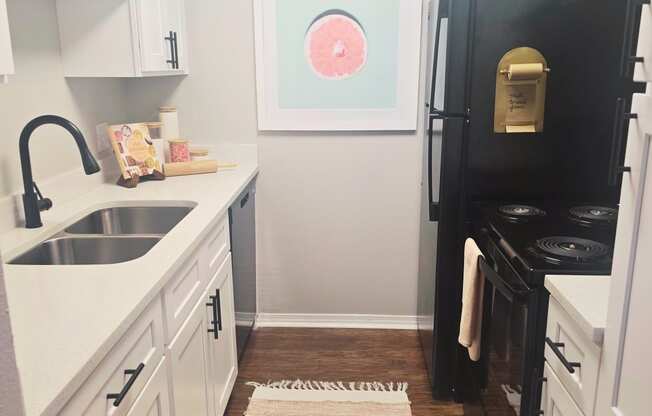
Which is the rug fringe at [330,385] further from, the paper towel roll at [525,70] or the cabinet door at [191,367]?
the paper towel roll at [525,70]

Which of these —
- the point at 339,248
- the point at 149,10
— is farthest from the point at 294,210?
the point at 149,10

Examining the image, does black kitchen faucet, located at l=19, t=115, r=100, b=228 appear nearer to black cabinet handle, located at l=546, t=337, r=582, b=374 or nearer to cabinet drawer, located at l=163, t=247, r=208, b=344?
cabinet drawer, located at l=163, t=247, r=208, b=344

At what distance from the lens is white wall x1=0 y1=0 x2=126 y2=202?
6.33 feet

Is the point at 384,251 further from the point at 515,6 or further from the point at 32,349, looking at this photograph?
the point at 32,349

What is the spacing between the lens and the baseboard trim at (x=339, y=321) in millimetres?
3266

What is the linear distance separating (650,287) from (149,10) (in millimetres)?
2143

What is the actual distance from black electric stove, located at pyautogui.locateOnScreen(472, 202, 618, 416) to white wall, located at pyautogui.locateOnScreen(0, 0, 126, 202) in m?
1.63

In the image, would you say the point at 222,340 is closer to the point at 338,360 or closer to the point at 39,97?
the point at 338,360

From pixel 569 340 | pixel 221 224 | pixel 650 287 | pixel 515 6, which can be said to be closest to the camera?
pixel 650 287

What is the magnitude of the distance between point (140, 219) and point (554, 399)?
1.60m

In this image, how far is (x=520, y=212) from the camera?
2.05 meters

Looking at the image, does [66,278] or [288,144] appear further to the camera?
[288,144]

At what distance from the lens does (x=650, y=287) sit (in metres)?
0.98

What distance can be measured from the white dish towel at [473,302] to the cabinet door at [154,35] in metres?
1.49
